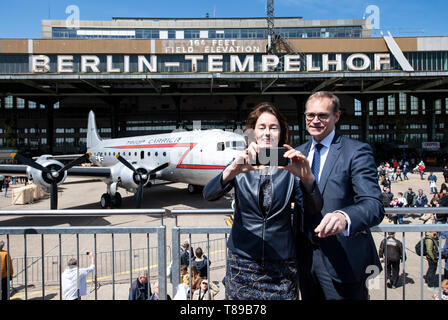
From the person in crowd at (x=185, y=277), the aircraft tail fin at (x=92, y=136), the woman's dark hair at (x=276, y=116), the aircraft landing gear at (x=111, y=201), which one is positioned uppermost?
the aircraft tail fin at (x=92, y=136)

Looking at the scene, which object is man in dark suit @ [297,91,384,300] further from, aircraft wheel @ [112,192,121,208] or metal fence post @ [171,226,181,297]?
aircraft wheel @ [112,192,121,208]

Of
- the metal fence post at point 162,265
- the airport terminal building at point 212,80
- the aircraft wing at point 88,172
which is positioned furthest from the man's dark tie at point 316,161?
the airport terminal building at point 212,80

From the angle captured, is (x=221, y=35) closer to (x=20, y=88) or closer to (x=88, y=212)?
(x=20, y=88)

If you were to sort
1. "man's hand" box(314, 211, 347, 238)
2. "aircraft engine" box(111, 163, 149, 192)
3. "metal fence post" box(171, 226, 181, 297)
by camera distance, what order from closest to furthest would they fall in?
"man's hand" box(314, 211, 347, 238)
"metal fence post" box(171, 226, 181, 297)
"aircraft engine" box(111, 163, 149, 192)

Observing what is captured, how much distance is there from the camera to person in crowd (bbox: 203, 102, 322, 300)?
7.19ft

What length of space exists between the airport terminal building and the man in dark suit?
94.6 ft

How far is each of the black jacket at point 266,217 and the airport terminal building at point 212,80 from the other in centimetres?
2902

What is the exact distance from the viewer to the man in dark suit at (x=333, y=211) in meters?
2.18

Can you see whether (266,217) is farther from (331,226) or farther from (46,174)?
(46,174)

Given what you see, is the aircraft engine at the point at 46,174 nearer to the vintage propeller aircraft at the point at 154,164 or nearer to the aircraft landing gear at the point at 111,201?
the vintage propeller aircraft at the point at 154,164

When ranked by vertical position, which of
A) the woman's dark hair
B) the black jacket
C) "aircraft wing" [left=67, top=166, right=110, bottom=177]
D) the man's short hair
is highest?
the man's short hair

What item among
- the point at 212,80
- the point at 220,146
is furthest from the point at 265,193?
the point at 212,80

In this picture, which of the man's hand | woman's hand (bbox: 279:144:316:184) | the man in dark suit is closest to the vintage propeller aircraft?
the man in dark suit
